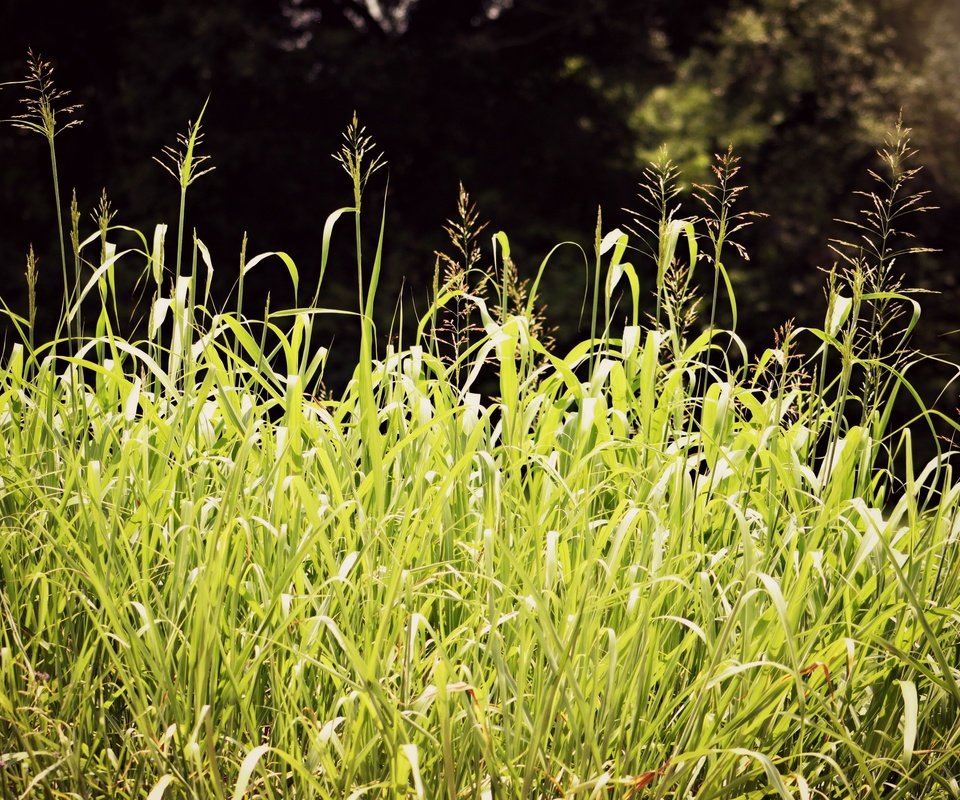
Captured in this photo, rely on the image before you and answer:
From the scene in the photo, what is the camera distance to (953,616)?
1760 mm

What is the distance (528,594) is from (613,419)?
0.62 m

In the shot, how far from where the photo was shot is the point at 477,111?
34.5 ft

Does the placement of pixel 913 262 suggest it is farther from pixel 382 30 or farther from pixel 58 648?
pixel 58 648

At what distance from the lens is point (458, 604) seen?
1.89 meters

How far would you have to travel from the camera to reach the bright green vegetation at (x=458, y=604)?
1579mm

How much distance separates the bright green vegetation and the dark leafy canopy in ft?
23.7

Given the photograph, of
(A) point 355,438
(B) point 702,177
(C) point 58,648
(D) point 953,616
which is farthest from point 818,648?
(B) point 702,177

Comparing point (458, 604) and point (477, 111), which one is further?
point (477, 111)

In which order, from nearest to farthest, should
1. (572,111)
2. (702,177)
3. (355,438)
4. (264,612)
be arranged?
1. (264,612)
2. (355,438)
3. (572,111)
4. (702,177)

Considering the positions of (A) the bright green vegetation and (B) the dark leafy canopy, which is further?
(B) the dark leafy canopy

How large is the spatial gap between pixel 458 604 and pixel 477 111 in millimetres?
9249

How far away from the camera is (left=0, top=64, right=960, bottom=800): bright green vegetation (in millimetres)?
1579

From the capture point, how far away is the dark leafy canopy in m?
9.64

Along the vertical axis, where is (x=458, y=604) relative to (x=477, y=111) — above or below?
below
